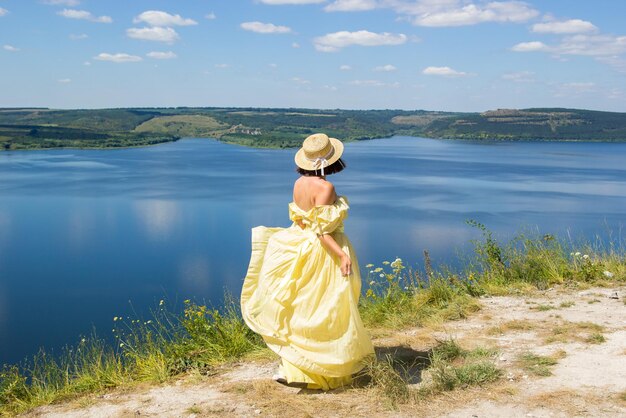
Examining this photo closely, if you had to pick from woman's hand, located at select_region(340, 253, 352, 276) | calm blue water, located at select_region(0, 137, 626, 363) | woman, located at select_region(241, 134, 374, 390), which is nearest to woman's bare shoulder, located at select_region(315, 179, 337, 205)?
woman, located at select_region(241, 134, 374, 390)

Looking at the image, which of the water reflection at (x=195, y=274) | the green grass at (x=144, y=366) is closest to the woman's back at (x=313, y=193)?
the green grass at (x=144, y=366)

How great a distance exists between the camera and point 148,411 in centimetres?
341

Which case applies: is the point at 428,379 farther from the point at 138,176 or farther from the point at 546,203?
the point at 138,176

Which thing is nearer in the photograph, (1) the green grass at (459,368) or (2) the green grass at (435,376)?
(2) the green grass at (435,376)

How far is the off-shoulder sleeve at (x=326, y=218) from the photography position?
3.49 meters

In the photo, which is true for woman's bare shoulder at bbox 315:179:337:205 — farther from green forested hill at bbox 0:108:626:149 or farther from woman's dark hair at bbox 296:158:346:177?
green forested hill at bbox 0:108:626:149

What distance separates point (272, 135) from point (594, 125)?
154ft

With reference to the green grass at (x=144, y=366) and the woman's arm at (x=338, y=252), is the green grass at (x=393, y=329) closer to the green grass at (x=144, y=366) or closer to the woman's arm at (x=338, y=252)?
the green grass at (x=144, y=366)

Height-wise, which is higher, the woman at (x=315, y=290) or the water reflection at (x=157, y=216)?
the woman at (x=315, y=290)

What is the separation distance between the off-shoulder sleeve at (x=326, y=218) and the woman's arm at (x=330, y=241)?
3 cm

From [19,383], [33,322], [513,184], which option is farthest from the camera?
[513,184]

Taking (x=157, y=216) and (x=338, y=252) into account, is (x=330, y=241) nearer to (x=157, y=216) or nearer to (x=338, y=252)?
(x=338, y=252)

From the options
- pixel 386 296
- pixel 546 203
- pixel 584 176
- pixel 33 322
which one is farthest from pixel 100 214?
pixel 584 176

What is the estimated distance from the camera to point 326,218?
349 centimetres
